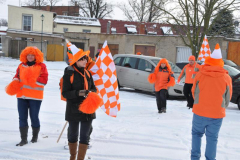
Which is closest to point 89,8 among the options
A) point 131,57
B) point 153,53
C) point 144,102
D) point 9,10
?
point 9,10

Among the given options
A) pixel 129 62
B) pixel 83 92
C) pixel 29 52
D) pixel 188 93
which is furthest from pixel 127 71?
pixel 83 92

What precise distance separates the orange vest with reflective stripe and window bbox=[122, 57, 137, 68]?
7.87m

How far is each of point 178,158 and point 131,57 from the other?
846cm

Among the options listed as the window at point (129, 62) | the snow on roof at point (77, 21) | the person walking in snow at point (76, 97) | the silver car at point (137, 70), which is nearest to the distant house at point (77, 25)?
the snow on roof at point (77, 21)

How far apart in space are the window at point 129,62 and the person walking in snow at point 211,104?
330 inches

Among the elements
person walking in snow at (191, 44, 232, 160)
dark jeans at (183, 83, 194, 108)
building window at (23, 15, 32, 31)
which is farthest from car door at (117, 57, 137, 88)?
building window at (23, 15, 32, 31)

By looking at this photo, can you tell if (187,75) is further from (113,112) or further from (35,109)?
(35,109)

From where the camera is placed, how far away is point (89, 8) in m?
51.4

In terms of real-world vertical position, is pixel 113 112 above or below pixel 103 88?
below

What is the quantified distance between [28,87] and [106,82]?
4.51ft

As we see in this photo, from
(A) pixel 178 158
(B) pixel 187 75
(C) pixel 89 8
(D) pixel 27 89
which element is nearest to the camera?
(A) pixel 178 158

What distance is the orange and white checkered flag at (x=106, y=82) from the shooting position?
517 cm

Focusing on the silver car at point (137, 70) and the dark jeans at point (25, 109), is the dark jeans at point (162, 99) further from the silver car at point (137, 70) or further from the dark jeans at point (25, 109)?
the dark jeans at point (25, 109)

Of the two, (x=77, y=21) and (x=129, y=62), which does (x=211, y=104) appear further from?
(x=77, y=21)
